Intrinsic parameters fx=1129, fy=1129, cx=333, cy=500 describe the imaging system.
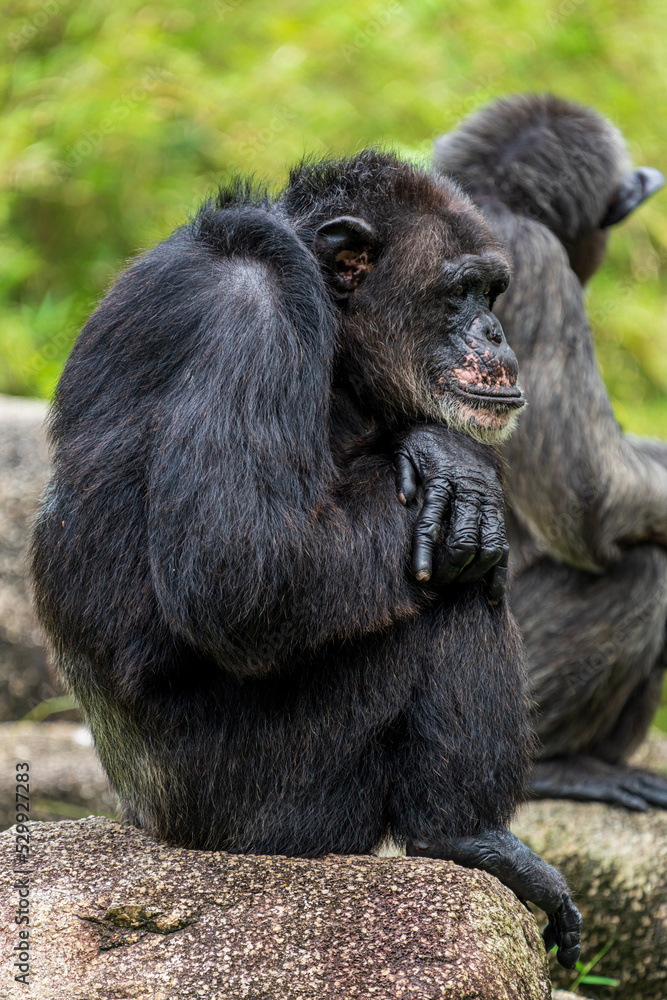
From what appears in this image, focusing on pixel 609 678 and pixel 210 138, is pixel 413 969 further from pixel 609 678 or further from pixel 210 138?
pixel 210 138

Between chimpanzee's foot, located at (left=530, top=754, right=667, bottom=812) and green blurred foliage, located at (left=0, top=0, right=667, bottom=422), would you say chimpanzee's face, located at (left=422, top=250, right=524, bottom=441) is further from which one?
green blurred foliage, located at (left=0, top=0, right=667, bottom=422)

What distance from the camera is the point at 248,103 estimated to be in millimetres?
9352

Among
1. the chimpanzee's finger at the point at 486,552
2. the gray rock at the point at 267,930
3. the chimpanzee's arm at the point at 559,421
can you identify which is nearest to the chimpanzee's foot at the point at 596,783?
the chimpanzee's arm at the point at 559,421

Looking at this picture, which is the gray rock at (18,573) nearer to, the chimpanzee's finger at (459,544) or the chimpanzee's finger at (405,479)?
the chimpanzee's finger at (405,479)

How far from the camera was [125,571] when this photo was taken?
2.99 m

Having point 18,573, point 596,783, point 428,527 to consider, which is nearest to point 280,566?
point 428,527

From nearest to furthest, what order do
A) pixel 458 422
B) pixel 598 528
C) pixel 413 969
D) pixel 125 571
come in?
pixel 413 969
pixel 125 571
pixel 458 422
pixel 598 528

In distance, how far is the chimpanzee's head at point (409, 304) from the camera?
343 centimetres

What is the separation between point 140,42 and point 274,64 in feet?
3.64

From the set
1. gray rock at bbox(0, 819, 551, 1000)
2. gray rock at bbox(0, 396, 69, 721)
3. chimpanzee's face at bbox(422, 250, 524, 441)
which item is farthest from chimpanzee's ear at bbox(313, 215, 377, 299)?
gray rock at bbox(0, 396, 69, 721)

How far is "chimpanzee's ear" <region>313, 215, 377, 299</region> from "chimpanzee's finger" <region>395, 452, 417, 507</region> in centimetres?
58

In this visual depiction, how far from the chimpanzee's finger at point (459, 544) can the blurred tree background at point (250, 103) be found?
622 centimetres

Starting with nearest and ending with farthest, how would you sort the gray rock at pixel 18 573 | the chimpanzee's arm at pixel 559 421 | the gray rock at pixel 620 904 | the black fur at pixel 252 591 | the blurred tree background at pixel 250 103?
the black fur at pixel 252 591, the gray rock at pixel 620 904, the chimpanzee's arm at pixel 559 421, the gray rock at pixel 18 573, the blurred tree background at pixel 250 103

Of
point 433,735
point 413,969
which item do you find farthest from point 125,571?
point 413,969
